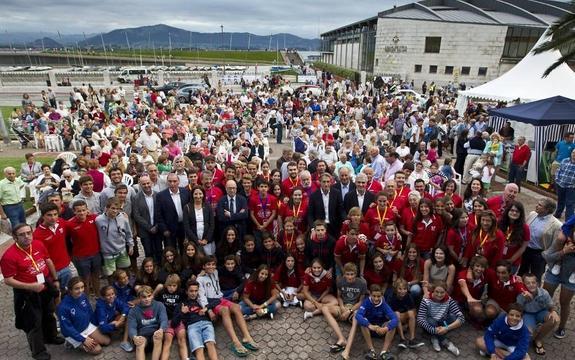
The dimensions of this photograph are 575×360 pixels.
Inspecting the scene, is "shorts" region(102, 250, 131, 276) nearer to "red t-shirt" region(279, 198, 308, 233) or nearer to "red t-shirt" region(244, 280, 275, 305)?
"red t-shirt" region(244, 280, 275, 305)

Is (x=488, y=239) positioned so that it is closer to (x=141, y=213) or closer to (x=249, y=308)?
(x=249, y=308)

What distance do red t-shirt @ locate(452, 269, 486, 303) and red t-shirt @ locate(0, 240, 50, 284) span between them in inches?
224

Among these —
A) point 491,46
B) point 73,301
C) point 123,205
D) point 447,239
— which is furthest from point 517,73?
point 491,46

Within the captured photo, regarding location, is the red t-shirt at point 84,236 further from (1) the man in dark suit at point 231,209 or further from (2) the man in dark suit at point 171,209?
(1) the man in dark suit at point 231,209

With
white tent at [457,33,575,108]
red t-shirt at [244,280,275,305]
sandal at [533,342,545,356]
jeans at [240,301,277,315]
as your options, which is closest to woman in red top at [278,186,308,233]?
red t-shirt at [244,280,275,305]

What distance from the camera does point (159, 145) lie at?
35.9 ft

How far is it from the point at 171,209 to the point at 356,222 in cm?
306

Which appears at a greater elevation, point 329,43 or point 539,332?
point 329,43

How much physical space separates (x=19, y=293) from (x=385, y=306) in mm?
4671


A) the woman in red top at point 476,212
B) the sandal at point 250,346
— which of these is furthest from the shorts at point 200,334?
the woman in red top at point 476,212

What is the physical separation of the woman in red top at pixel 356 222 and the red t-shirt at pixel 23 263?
4240 millimetres

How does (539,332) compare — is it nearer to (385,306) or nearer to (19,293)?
(385,306)

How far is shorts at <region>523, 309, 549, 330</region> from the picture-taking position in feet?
15.8

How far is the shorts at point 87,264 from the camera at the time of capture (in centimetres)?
555
